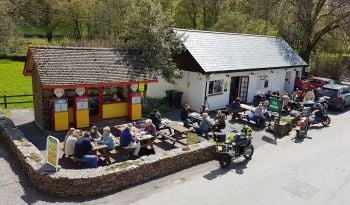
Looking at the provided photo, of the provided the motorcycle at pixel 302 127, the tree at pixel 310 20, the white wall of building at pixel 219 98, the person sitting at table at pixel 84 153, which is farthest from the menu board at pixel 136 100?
the tree at pixel 310 20

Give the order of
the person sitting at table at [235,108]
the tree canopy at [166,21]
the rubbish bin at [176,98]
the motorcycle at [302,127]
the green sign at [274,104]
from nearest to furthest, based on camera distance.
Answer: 1. the motorcycle at [302,127]
2. the green sign at [274,104]
3. the tree canopy at [166,21]
4. the person sitting at table at [235,108]
5. the rubbish bin at [176,98]

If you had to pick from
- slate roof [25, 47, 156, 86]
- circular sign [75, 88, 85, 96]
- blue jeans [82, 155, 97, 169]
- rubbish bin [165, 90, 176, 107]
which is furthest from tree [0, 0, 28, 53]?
blue jeans [82, 155, 97, 169]

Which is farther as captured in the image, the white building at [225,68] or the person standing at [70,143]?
the white building at [225,68]

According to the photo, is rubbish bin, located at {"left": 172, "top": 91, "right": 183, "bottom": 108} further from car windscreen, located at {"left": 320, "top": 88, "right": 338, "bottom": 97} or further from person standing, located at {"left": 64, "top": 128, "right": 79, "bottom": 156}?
car windscreen, located at {"left": 320, "top": 88, "right": 338, "bottom": 97}

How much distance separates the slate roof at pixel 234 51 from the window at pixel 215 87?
86 centimetres

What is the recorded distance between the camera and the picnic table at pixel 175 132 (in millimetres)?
13783

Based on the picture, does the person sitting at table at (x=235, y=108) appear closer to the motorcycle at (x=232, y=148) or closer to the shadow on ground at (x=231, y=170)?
the motorcycle at (x=232, y=148)

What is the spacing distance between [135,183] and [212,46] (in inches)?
499

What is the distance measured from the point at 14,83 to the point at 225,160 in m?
21.7

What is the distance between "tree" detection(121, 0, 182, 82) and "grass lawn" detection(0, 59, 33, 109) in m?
7.41

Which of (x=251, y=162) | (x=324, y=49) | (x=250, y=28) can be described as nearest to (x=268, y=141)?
(x=251, y=162)

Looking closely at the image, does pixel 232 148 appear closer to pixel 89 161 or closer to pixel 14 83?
pixel 89 161

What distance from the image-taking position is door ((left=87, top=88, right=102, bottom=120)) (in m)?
15.8

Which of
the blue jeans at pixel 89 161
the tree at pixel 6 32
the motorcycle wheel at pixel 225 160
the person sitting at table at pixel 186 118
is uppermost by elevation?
the tree at pixel 6 32
